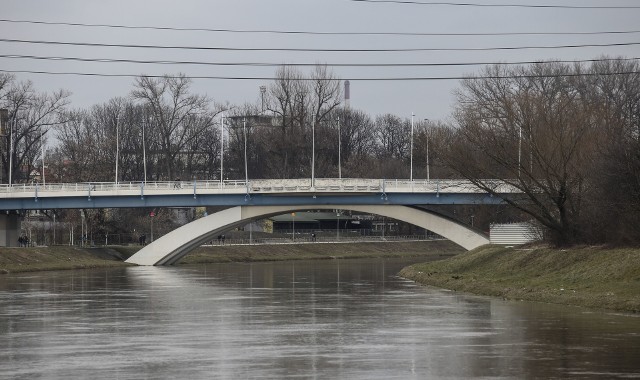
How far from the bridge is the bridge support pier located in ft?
10.2

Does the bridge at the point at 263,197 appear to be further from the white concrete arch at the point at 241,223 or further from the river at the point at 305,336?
the river at the point at 305,336

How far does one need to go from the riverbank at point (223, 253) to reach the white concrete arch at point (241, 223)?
9.16 ft

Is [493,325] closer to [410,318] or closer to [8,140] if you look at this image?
[410,318]

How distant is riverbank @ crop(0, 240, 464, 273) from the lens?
86.0m

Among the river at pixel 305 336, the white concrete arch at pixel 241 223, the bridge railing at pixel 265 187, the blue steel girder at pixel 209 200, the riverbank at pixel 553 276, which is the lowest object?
the river at pixel 305 336

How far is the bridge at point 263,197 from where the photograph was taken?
8806 centimetres

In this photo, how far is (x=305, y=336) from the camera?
33.2 metres

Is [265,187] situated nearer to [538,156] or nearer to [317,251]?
[317,251]

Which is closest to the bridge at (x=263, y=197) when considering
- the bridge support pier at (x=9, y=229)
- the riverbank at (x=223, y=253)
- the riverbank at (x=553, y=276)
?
the bridge support pier at (x=9, y=229)

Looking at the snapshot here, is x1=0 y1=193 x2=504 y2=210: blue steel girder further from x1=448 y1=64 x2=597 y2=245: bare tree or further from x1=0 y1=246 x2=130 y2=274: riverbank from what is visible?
x1=448 y1=64 x2=597 y2=245: bare tree

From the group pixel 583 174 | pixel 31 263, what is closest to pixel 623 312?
pixel 583 174

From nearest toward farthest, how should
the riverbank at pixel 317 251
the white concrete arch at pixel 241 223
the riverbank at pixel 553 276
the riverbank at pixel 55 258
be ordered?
the riverbank at pixel 553 276
the riverbank at pixel 55 258
the white concrete arch at pixel 241 223
the riverbank at pixel 317 251

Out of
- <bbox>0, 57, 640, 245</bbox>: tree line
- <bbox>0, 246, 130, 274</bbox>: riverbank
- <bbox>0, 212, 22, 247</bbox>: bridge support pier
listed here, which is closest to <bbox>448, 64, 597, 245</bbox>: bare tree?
<bbox>0, 57, 640, 245</bbox>: tree line

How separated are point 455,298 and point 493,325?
13.3 metres
